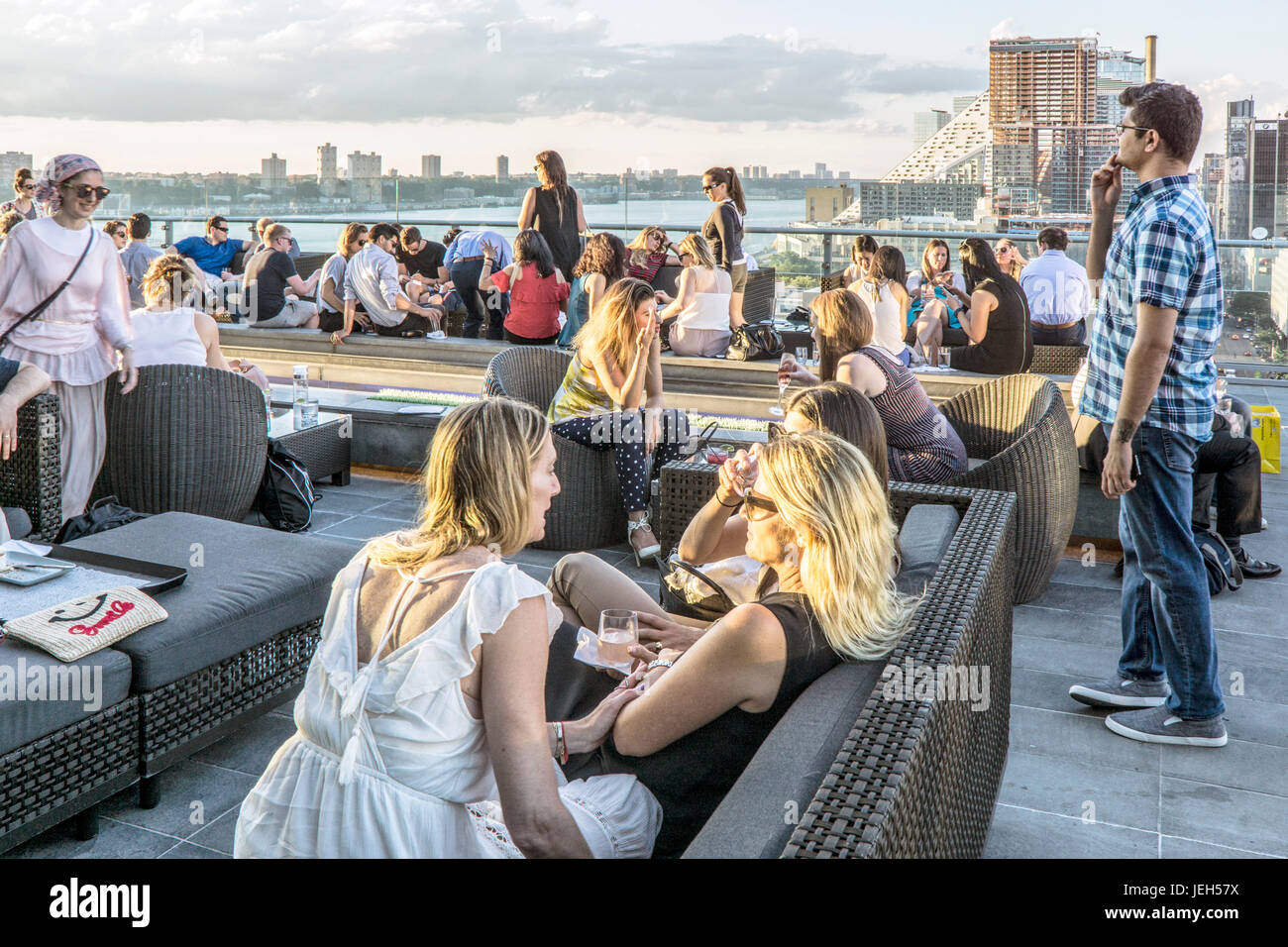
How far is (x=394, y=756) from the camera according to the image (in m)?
1.62

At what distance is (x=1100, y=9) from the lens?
14828 millimetres

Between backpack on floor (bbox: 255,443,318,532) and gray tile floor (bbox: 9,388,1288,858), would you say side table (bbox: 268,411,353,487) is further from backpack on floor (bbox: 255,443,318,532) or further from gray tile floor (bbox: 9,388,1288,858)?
gray tile floor (bbox: 9,388,1288,858)

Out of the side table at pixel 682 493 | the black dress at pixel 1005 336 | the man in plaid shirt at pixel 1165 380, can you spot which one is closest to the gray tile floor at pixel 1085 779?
the man in plaid shirt at pixel 1165 380

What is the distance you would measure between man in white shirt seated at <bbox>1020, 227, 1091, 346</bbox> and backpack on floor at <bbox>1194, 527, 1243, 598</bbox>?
3357 mm

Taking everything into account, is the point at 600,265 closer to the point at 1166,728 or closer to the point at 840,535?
the point at 1166,728

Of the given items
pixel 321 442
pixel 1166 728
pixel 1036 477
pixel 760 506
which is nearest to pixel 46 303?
pixel 321 442

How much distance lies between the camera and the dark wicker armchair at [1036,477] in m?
3.93

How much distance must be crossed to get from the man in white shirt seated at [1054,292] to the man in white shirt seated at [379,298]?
13.8 feet

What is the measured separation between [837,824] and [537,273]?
21.8 feet

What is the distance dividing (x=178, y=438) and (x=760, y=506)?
315 cm

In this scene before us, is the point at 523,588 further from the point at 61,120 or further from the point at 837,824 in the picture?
the point at 61,120

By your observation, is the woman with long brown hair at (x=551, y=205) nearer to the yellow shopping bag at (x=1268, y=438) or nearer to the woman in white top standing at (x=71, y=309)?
the woman in white top standing at (x=71, y=309)
